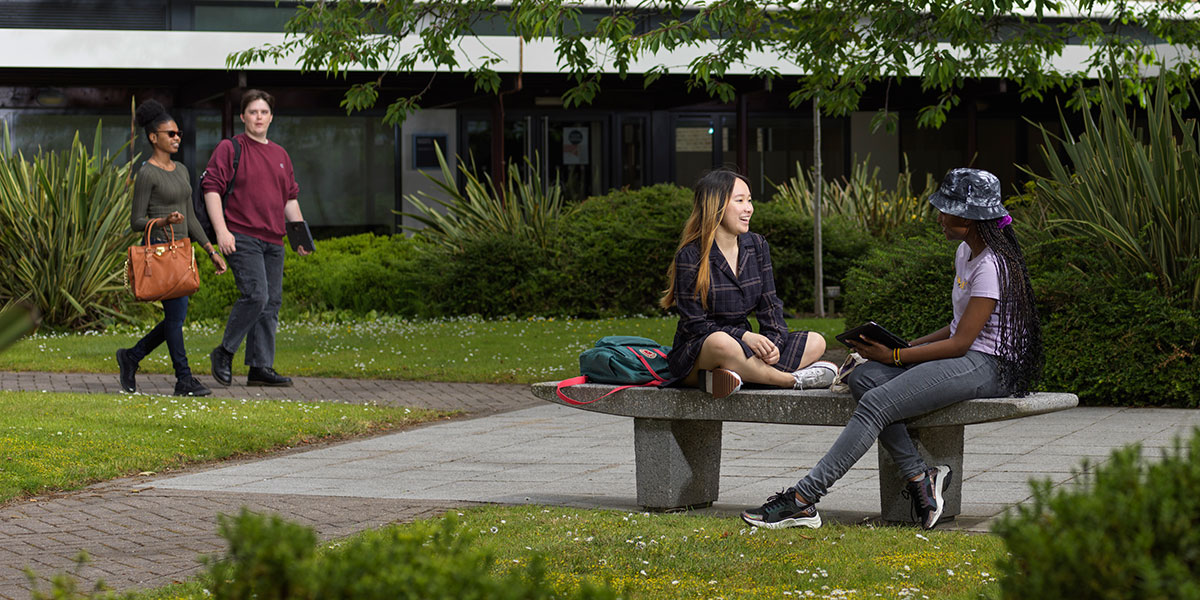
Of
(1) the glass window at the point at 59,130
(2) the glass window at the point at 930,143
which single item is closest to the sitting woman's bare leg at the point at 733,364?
(1) the glass window at the point at 59,130

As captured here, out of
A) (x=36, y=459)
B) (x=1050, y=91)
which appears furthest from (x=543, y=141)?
(x=36, y=459)

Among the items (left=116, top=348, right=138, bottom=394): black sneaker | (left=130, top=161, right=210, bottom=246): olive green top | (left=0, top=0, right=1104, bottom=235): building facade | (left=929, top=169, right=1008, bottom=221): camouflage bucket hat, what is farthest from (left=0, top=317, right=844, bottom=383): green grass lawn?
(left=929, top=169, right=1008, bottom=221): camouflage bucket hat

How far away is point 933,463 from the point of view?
18.9 ft

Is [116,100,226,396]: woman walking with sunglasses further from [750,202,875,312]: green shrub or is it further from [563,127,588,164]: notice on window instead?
[563,127,588,164]: notice on window

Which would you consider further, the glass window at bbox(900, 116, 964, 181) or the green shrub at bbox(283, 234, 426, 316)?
the glass window at bbox(900, 116, 964, 181)

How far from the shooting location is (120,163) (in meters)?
23.6

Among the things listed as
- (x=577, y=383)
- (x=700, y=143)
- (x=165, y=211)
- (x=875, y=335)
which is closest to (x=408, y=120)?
(x=700, y=143)

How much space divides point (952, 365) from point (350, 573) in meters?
3.75

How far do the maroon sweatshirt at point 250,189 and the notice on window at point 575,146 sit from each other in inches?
610

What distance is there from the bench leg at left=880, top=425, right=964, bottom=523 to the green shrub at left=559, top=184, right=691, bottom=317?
1174 cm

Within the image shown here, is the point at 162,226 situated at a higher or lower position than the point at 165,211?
lower

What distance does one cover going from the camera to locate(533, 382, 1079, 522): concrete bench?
18.3 ft

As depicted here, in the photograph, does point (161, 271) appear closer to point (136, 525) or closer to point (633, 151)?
point (136, 525)

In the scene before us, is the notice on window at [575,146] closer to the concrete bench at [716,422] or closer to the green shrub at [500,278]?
the green shrub at [500,278]
